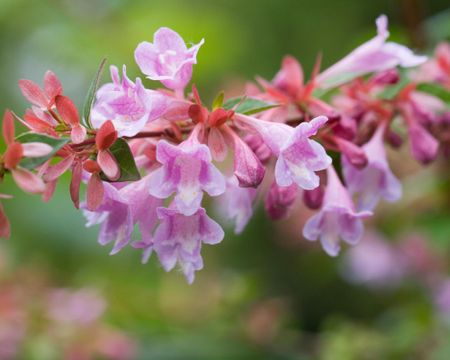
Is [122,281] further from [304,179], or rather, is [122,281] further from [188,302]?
[304,179]

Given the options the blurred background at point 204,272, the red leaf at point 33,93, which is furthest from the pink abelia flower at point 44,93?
the blurred background at point 204,272

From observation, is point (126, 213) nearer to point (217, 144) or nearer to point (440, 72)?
point (217, 144)

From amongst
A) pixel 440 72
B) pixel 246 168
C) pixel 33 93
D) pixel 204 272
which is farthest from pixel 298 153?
pixel 204 272

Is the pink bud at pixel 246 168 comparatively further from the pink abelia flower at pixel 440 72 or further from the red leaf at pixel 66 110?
the pink abelia flower at pixel 440 72

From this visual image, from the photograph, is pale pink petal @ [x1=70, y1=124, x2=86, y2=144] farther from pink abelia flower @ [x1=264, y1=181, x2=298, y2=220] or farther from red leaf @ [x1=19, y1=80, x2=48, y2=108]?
pink abelia flower @ [x1=264, y1=181, x2=298, y2=220]

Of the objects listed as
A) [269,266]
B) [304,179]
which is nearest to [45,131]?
[304,179]
